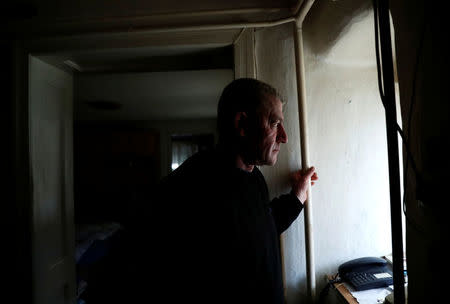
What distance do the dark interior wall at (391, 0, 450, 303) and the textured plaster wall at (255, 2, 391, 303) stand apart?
494 mm

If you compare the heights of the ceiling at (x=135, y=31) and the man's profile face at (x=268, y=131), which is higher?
the ceiling at (x=135, y=31)

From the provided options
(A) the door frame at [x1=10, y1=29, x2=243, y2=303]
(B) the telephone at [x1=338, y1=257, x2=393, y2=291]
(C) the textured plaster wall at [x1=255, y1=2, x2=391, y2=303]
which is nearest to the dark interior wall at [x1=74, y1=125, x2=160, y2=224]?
(A) the door frame at [x1=10, y1=29, x2=243, y2=303]

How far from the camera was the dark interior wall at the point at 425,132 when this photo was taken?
450mm

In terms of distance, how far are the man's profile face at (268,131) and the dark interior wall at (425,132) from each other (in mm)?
344

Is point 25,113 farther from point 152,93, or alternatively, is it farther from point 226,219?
point 152,93

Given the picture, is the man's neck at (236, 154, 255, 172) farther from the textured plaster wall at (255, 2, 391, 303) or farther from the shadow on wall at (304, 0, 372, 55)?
the shadow on wall at (304, 0, 372, 55)

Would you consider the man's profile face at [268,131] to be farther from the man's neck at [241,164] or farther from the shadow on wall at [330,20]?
the shadow on wall at [330,20]

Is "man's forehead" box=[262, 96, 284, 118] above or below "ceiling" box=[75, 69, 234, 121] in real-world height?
below

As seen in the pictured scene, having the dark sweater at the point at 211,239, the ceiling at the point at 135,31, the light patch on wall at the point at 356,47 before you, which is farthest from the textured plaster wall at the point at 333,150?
the dark sweater at the point at 211,239

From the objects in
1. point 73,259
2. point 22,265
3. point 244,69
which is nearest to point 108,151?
point 73,259

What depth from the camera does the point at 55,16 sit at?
1.10 meters

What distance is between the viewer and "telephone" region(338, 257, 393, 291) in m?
0.94

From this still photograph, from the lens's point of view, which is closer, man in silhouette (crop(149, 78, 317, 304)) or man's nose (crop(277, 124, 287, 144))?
man in silhouette (crop(149, 78, 317, 304))

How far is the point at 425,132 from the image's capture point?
1.61ft
